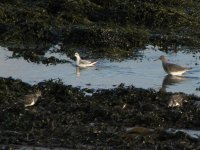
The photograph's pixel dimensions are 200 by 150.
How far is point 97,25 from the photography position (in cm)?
1991

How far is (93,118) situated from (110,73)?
4.04 metres

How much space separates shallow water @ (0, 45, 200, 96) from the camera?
14547mm

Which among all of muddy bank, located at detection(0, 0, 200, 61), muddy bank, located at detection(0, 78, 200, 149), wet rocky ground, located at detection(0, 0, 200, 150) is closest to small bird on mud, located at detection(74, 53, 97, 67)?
wet rocky ground, located at detection(0, 0, 200, 150)

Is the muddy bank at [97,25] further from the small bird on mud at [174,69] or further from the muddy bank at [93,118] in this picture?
the muddy bank at [93,118]

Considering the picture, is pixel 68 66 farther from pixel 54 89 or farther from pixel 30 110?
pixel 30 110

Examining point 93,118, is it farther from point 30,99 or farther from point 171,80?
point 171,80

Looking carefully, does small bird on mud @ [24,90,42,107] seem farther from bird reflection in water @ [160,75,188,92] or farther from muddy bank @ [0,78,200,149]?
bird reflection in water @ [160,75,188,92]

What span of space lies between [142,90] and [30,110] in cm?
217

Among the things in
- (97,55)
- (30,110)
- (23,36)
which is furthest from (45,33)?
(30,110)

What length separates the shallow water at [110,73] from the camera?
14.5m

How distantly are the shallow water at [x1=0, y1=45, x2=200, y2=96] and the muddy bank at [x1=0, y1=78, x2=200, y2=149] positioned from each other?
1135mm

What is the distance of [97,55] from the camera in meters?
17.6

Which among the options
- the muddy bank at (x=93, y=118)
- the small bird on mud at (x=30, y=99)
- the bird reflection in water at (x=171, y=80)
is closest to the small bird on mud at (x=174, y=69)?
the bird reflection in water at (x=171, y=80)

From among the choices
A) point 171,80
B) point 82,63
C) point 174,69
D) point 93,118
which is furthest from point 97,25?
point 93,118
